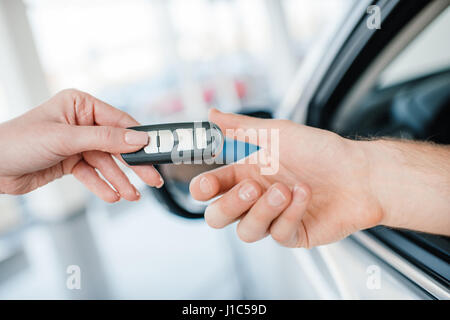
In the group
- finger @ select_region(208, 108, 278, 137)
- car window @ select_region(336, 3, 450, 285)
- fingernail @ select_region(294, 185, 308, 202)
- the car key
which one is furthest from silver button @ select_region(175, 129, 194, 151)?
car window @ select_region(336, 3, 450, 285)

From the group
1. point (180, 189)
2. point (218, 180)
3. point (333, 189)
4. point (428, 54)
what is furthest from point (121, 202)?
point (428, 54)

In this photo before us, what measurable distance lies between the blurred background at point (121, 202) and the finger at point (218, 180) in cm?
35

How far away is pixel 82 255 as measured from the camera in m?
3.09

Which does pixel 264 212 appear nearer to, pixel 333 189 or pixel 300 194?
pixel 300 194

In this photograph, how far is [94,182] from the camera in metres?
1.08

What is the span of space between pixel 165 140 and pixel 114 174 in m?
0.35

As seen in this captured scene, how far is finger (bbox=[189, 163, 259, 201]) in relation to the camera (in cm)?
81

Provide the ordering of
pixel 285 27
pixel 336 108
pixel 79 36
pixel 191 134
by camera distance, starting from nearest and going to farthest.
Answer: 1. pixel 191 134
2. pixel 336 108
3. pixel 79 36
4. pixel 285 27

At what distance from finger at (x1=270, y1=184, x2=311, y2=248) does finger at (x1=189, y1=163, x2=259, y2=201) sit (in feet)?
0.56

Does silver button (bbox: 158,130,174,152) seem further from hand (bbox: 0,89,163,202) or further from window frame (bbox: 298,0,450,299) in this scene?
window frame (bbox: 298,0,450,299)

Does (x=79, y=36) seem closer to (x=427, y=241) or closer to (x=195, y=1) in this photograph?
(x=195, y=1)

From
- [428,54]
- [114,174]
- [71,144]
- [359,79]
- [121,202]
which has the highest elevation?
[428,54]
